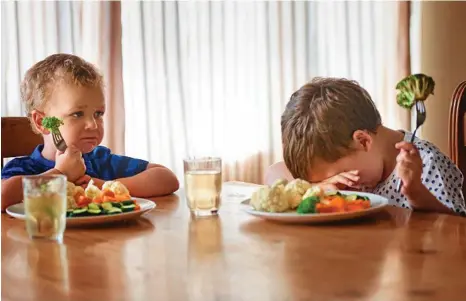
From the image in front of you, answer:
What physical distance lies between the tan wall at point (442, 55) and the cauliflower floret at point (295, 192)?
2880 mm

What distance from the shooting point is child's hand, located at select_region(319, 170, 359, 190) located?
1.50 metres

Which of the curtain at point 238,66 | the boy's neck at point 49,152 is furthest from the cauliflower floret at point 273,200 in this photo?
the curtain at point 238,66

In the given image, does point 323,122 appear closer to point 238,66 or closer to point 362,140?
point 362,140

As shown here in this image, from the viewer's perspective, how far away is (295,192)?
1207 millimetres

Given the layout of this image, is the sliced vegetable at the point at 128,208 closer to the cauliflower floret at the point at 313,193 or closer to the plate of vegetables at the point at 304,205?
the plate of vegetables at the point at 304,205

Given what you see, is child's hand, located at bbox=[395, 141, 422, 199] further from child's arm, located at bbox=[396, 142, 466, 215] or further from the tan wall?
the tan wall

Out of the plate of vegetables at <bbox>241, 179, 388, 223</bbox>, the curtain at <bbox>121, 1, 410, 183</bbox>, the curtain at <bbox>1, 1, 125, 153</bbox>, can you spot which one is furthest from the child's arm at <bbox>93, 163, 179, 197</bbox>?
the curtain at <bbox>121, 1, 410, 183</bbox>

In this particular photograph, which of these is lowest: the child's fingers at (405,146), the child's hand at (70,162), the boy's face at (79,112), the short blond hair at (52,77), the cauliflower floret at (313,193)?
the cauliflower floret at (313,193)

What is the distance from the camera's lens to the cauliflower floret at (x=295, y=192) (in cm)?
119

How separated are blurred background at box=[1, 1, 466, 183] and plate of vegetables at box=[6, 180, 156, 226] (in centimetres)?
204

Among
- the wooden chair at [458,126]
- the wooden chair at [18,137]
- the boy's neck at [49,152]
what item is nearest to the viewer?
the wooden chair at [458,126]

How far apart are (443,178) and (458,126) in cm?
15

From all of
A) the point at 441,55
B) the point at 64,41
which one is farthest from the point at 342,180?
the point at 441,55

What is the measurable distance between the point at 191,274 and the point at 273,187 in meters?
0.43
